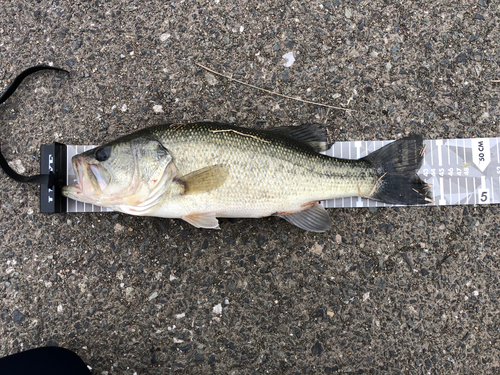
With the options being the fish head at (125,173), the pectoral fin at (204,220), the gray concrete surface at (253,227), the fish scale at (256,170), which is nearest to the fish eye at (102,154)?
the fish head at (125,173)

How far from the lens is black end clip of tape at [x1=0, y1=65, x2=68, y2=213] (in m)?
2.91

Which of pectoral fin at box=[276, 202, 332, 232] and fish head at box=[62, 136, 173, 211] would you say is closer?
fish head at box=[62, 136, 173, 211]

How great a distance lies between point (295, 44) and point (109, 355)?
339 centimetres

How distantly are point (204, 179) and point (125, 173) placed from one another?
0.62 metres

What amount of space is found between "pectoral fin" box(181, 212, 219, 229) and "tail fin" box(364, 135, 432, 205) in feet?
4.54

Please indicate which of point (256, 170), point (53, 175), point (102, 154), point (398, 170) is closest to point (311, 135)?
point (256, 170)

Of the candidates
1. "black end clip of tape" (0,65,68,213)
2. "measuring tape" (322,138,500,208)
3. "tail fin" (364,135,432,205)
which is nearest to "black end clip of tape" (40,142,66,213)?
"black end clip of tape" (0,65,68,213)

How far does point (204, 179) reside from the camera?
100 inches

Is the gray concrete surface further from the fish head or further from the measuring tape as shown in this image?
the fish head

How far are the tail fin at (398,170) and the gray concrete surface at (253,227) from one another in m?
0.26

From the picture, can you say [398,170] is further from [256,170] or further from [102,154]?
[102,154]

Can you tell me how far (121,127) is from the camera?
3.10 metres

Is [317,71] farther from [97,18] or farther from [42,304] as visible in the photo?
[42,304]

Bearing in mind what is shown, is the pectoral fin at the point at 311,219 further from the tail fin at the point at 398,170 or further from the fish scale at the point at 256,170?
the tail fin at the point at 398,170
